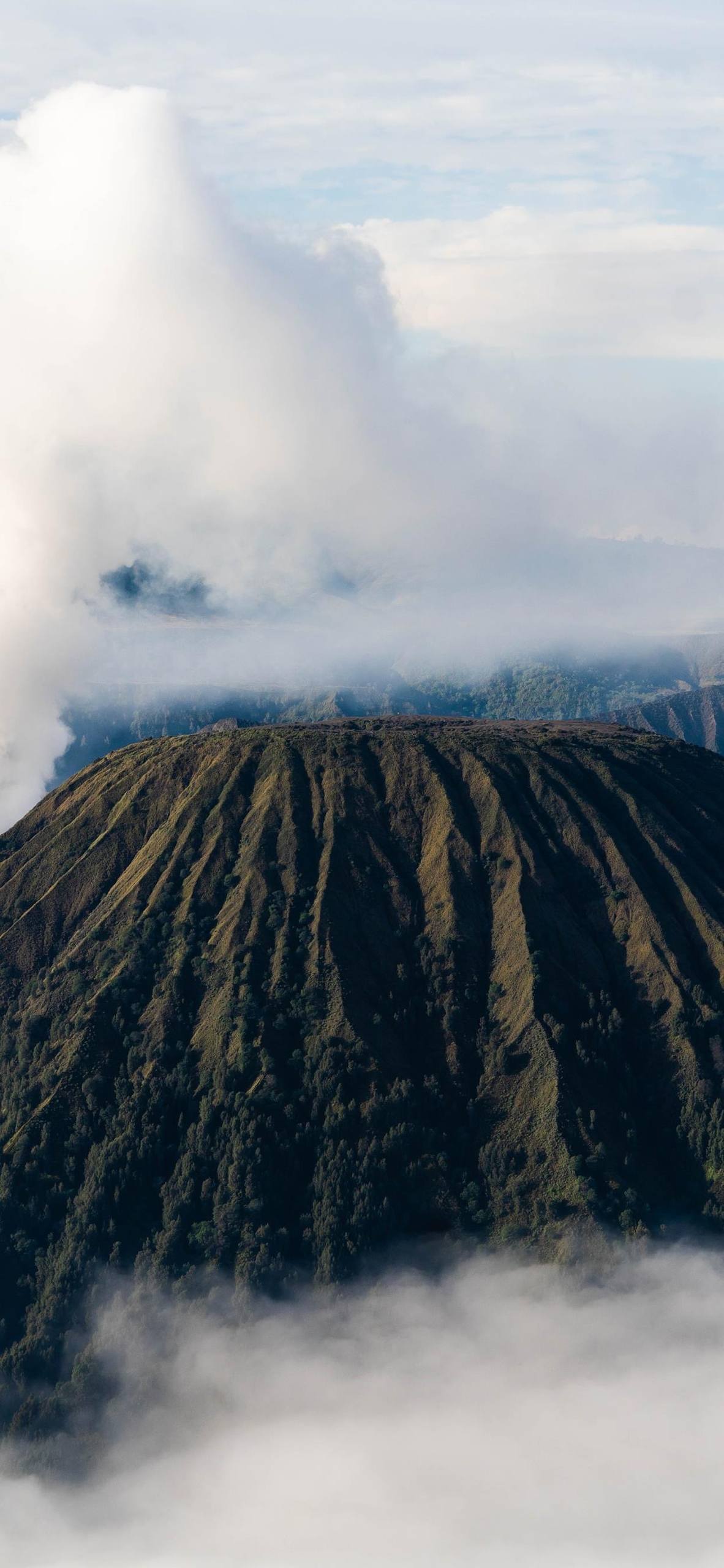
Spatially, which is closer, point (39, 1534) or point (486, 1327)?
point (39, 1534)

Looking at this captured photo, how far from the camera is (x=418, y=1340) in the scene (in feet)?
649

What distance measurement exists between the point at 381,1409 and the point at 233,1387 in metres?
21.4

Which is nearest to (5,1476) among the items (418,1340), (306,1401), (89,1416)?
(89,1416)

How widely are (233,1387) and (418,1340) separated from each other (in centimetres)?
2552

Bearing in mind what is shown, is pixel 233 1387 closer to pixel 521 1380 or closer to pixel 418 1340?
pixel 418 1340

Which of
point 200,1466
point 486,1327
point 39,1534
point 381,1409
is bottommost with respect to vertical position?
point 39,1534

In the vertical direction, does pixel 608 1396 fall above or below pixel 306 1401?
above

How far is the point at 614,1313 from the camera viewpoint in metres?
199

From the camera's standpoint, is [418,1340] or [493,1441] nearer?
[493,1441]

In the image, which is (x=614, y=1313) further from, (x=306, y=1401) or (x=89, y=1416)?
(x=89, y=1416)

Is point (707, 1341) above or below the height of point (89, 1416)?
above

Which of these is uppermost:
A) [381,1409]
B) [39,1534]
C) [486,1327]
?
[486,1327]

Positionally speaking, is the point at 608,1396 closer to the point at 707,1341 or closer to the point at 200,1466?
the point at 707,1341

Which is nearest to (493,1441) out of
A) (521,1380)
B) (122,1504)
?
(521,1380)
